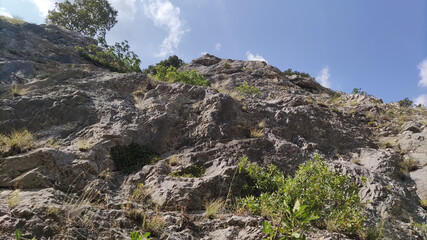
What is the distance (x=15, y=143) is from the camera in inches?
255

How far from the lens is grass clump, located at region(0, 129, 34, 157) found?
6289 millimetres

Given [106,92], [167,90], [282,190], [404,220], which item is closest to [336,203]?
[282,190]

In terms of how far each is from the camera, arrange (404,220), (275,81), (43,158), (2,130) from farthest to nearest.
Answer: (275,81) < (2,130) < (404,220) < (43,158)

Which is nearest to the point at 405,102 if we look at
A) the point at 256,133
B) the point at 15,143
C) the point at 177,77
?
the point at 256,133

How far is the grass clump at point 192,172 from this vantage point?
6984 mm

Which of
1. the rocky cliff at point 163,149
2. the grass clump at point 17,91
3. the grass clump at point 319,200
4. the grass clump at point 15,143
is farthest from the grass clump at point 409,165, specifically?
the grass clump at point 17,91

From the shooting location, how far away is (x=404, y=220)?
6.58m

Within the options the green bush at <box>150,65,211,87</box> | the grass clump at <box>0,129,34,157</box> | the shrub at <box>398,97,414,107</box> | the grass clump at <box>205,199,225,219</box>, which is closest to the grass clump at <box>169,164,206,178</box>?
the grass clump at <box>205,199,225,219</box>

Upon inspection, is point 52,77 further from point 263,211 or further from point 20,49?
point 263,211

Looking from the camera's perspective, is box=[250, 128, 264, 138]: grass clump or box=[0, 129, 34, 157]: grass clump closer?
box=[0, 129, 34, 157]: grass clump

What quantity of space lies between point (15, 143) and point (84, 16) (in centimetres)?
2676

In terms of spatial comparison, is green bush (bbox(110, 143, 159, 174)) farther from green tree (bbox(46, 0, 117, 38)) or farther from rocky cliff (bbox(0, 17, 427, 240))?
green tree (bbox(46, 0, 117, 38))

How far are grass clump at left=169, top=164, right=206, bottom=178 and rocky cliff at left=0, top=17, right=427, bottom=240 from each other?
8cm

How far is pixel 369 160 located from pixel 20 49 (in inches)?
656
